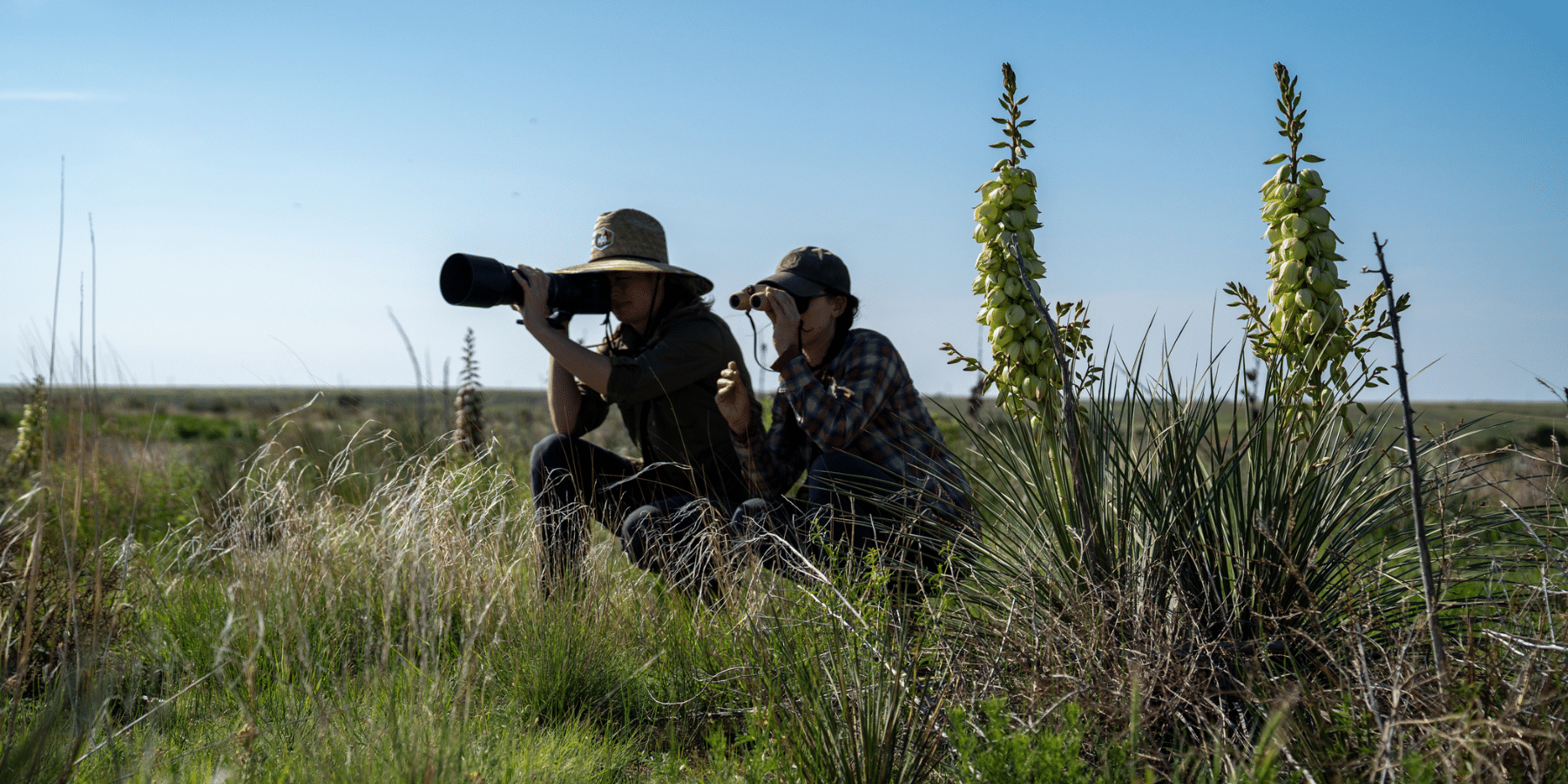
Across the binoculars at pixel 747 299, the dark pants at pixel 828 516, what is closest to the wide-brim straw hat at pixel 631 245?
the binoculars at pixel 747 299

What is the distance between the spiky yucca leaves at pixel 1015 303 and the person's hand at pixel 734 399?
35.9 inches

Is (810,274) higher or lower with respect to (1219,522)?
higher

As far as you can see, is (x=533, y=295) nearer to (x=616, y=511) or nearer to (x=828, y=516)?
(x=616, y=511)

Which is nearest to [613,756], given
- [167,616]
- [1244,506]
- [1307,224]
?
[1244,506]

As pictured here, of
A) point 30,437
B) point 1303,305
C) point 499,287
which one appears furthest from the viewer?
point 30,437

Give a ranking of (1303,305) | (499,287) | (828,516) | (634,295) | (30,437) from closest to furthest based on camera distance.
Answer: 1. (1303,305)
2. (828,516)
3. (499,287)
4. (634,295)
5. (30,437)

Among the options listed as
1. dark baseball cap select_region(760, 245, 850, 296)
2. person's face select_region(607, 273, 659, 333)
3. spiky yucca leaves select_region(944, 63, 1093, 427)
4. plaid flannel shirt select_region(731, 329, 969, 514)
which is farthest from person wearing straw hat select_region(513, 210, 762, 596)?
spiky yucca leaves select_region(944, 63, 1093, 427)

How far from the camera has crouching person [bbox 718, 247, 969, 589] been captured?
2936 millimetres

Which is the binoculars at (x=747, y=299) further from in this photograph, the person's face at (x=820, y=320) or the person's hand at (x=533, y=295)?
the person's hand at (x=533, y=295)

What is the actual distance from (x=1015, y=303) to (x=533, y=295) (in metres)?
1.81

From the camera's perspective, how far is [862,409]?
10.1 feet

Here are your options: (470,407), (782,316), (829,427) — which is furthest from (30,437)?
(829,427)

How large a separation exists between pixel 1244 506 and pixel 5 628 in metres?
2.80

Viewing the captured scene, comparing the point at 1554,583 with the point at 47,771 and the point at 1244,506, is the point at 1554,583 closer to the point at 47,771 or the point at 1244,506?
the point at 1244,506
